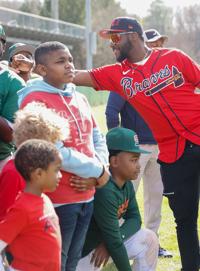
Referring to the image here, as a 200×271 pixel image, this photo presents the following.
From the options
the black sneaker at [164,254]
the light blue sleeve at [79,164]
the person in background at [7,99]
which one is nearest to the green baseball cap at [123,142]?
the light blue sleeve at [79,164]

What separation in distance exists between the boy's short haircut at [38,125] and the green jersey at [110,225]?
36.9 inches

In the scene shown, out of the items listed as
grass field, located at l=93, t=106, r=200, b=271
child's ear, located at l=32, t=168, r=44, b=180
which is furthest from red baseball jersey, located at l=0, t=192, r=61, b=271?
grass field, located at l=93, t=106, r=200, b=271

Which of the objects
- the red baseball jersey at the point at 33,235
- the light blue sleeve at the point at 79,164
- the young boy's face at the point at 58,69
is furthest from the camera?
the young boy's face at the point at 58,69

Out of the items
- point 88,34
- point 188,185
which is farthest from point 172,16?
point 188,185

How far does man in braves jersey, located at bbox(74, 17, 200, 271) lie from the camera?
462 cm

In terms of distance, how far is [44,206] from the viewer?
3270 mm

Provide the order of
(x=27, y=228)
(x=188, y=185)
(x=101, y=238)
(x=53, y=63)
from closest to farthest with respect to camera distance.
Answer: (x=27, y=228) < (x=53, y=63) < (x=101, y=238) < (x=188, y=185)

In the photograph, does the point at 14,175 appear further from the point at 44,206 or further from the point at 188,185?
the point at 188,185

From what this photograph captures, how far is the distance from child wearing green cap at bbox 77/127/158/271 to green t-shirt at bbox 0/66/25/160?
78cm

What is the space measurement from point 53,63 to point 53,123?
0.61m

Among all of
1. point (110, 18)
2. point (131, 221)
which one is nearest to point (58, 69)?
point (131, 221)

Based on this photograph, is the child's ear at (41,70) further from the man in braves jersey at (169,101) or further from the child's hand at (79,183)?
the man in braves jersey at (169,101)

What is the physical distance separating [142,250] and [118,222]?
15.9 inches

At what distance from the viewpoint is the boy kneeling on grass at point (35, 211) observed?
3.18 metres
